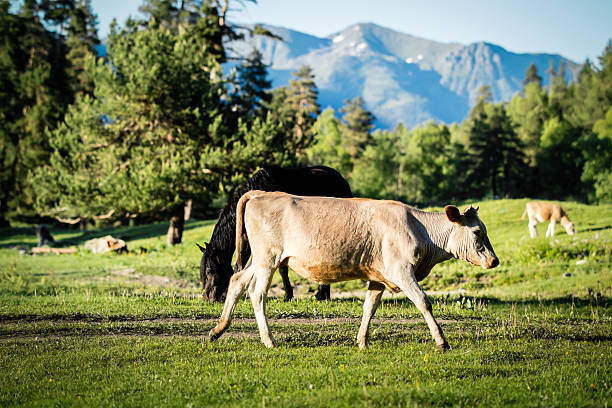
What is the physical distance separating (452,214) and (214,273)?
5885mm

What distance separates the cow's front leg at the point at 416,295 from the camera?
304 inches

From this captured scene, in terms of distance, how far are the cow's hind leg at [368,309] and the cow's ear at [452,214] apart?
143cm

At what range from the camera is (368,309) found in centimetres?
848

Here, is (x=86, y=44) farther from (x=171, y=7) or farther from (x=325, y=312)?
(x=325, y=312)

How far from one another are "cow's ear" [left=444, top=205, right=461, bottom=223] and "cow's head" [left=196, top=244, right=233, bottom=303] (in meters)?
5.52

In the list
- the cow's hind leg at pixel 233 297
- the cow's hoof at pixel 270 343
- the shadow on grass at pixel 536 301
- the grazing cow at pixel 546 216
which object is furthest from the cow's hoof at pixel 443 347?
the grazing cow at pixel 546 216

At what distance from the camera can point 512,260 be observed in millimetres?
21812

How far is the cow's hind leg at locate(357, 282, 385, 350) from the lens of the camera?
830 cm

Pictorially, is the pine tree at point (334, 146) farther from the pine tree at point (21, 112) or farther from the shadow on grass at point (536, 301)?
the shadow on grass at point (536, 301)

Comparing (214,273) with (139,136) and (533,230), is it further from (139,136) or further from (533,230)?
(139,136)

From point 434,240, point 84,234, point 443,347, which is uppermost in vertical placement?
point 434,240

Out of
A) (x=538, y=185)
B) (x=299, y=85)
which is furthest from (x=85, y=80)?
(x=538, y=185)

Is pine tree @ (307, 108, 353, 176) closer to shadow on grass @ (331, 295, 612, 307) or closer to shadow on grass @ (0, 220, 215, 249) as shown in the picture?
shadow on grass @ (0, 220, 215, 249)

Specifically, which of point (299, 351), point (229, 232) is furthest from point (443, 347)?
point (229, 232)
